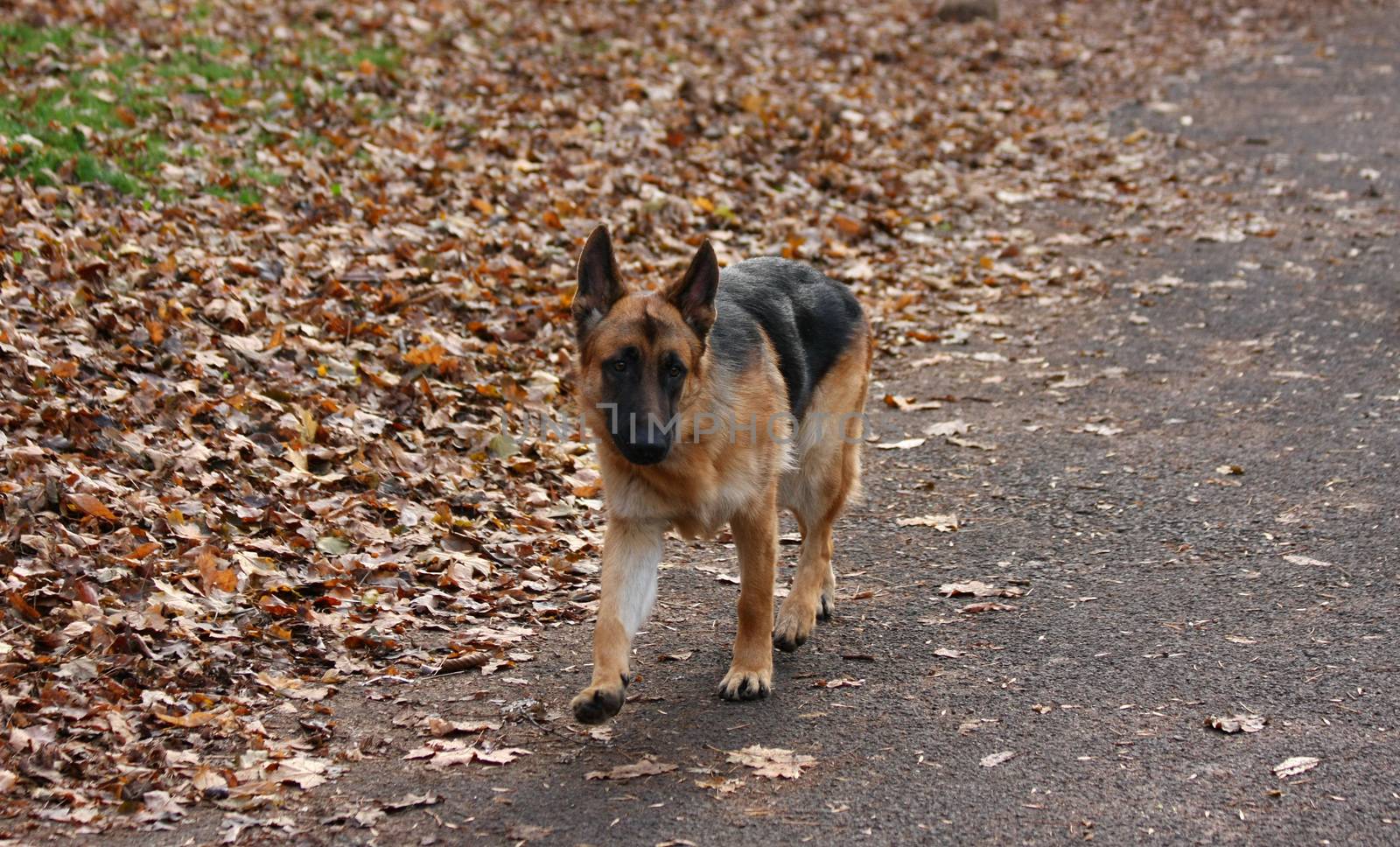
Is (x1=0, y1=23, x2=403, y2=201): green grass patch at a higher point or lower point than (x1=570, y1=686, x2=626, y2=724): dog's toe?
higher

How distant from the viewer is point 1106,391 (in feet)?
29.7

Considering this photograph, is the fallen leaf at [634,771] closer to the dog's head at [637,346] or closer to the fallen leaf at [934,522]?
the dog's head at [637,346]

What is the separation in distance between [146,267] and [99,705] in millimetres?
4326

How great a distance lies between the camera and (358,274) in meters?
9.02

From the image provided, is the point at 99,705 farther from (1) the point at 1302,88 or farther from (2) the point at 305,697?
(1) the point at 1302,88

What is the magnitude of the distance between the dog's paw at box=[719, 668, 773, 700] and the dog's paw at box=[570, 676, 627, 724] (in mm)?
673

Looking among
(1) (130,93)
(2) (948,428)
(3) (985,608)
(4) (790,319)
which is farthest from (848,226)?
(3) (985,608)

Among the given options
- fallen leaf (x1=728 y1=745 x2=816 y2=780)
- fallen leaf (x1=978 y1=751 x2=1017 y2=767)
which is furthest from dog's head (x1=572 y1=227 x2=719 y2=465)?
fallen leaf (x1=978 y1=751 x2=1017 y2=767)

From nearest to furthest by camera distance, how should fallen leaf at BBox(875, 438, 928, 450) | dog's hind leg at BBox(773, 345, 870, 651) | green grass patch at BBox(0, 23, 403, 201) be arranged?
dog's hind leg at BBox(773, 345, 870, 651) → fallen leaf at BBox(875, 438, 928, 450) → green grass patch at BBox(0, 23, 403, 201)

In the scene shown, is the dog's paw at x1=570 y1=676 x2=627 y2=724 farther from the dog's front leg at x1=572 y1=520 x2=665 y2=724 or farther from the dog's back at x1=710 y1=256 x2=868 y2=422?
the dog's back at x1=710 y1=256 x2=868 y2=422

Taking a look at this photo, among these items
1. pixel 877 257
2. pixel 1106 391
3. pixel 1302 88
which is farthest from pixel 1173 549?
pixel 1302 88

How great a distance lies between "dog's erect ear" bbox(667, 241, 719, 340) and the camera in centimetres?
520

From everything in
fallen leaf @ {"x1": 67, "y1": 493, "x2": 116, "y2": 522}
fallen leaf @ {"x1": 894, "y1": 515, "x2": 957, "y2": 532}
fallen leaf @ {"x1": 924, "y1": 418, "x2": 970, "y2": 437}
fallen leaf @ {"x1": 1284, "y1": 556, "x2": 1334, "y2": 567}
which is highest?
fallen leaf @ {"x1": 67, "y1": 493, "x2": 116, "y2": 522}

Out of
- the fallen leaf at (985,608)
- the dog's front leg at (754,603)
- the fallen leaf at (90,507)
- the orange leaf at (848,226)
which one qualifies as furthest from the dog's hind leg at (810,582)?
the orange leaf at (848,226)
